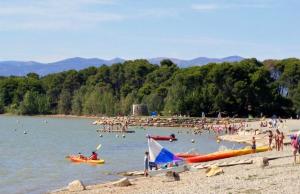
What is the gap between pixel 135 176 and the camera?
114 feet

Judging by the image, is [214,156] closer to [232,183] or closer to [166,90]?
[232,183]

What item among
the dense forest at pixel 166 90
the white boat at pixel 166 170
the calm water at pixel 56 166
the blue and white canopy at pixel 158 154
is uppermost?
the dense forest at pixel 166 90

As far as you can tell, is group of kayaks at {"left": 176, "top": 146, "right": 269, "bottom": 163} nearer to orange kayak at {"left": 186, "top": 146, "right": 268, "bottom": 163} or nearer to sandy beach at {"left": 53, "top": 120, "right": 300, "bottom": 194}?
orange kayak at {"left": 186, "top": 146, "right": 268, "bottom": 163}

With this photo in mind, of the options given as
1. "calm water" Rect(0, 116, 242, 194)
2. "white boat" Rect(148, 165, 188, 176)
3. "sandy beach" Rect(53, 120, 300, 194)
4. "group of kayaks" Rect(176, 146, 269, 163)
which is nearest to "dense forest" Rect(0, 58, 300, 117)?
"calm water" Rect(0, 116, 242, 194)

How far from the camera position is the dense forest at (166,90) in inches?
4683

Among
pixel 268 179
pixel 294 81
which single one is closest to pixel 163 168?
pixel 268 179

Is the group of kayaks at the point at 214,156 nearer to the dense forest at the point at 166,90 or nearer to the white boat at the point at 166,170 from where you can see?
the white boat at the point at 166,170

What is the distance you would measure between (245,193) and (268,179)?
3525mm

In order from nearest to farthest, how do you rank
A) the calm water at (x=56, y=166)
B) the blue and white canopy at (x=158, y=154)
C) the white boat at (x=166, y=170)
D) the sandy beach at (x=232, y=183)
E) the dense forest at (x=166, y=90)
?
the sandy beach at (x=232, y=183) < the white boat at (x=166, y=170) < the blue and white canopy at (x=158, y=154) < the calm water at (x=56, y=166) < the dense forest at (x=166, y=90)

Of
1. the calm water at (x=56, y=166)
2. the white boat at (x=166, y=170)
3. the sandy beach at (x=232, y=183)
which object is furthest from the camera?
the calm water at (x=56, y=166)

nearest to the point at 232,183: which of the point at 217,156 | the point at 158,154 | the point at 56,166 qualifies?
the point at 158,154

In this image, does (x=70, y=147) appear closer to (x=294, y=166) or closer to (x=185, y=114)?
(x=294, y=166)

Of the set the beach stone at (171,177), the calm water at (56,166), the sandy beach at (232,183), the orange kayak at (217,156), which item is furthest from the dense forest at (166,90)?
the beach stone at (171,177)

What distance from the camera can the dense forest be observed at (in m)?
119
